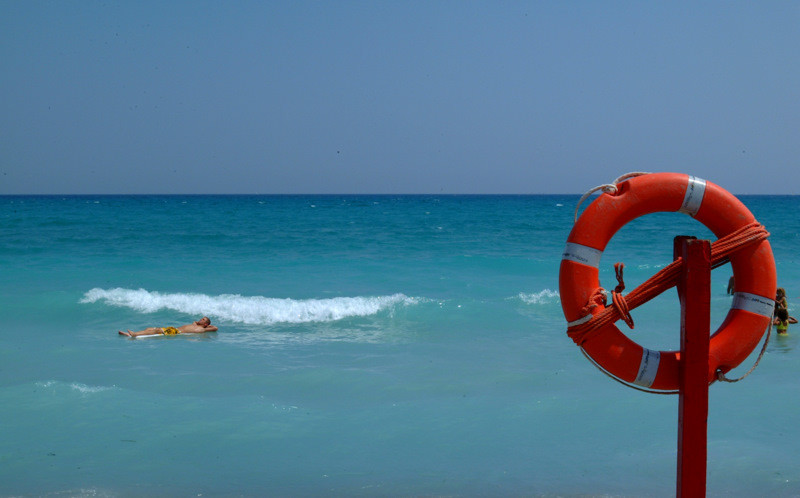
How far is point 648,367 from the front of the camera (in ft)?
10.5

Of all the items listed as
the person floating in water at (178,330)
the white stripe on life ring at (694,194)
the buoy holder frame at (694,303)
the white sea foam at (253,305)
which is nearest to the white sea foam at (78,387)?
the person floating in water at (178,330)

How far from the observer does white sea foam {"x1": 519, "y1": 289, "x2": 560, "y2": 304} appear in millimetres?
11789

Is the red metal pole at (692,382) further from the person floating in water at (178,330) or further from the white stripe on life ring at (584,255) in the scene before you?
the person floating in water at (178,330)

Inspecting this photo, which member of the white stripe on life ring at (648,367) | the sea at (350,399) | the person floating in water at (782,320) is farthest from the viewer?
the person floating in water at (782,320)

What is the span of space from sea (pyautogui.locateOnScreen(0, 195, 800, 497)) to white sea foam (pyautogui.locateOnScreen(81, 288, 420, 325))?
50 mm

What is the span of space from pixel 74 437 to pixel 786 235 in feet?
91.1

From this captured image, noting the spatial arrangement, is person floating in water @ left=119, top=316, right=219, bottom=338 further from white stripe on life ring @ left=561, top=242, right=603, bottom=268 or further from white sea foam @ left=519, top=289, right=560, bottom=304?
white stripe on life ring @ left=561, top=242, right=603, bottom=268

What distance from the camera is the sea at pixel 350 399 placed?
4887mm

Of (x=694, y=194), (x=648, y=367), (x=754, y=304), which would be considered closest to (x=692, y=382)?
(x=648, y=367)

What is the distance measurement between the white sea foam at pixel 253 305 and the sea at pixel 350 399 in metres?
0.05

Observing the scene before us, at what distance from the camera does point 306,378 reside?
7250mm

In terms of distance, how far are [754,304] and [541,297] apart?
8.90m

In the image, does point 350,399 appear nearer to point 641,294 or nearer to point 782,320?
point 641,294

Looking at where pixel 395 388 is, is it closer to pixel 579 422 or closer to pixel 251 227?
pixel 579 422
